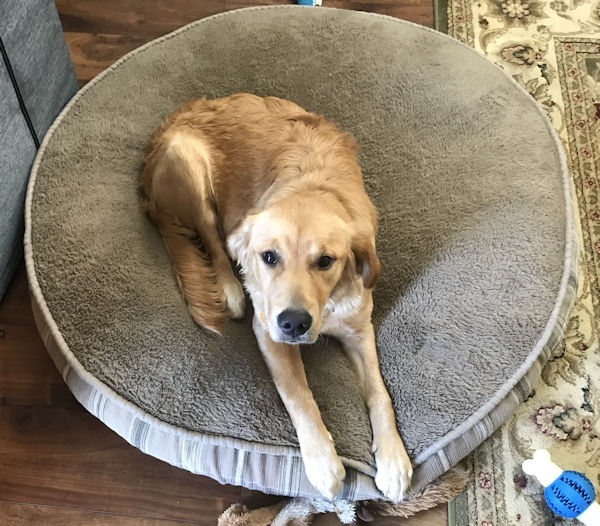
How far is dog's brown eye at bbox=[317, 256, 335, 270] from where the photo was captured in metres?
1.68

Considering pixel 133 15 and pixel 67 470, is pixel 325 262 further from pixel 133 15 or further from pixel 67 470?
pixel 133 15

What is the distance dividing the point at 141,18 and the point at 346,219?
2.21 meters

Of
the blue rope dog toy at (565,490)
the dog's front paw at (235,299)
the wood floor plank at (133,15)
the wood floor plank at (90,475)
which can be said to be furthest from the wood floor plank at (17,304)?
the blue rope dog toy at (565,490)

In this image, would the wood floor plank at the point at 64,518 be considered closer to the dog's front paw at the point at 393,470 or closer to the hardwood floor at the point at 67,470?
the hardwood floor at the point at 67,470

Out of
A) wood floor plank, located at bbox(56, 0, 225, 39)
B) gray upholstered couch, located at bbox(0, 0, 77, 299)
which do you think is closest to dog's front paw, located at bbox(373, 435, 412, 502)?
gray upholstered couch, located at bbox(0, 0, 77, 299)

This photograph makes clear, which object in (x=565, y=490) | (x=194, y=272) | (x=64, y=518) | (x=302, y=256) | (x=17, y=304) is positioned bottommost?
(x=64, y=518)

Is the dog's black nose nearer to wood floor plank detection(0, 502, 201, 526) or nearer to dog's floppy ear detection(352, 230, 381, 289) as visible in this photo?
dog's floppy ear detection(352, 230, 381, 289)

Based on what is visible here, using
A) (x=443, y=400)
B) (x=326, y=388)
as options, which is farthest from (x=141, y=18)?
(x=443, y=400)

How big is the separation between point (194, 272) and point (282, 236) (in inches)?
20.6

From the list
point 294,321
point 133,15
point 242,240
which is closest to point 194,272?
point 242,240

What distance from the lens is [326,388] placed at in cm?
194

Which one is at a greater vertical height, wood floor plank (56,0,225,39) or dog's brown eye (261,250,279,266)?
dog's brown eye (261,250,279,266)

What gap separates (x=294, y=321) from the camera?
5.24ft

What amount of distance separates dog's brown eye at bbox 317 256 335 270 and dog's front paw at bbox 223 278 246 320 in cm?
49
